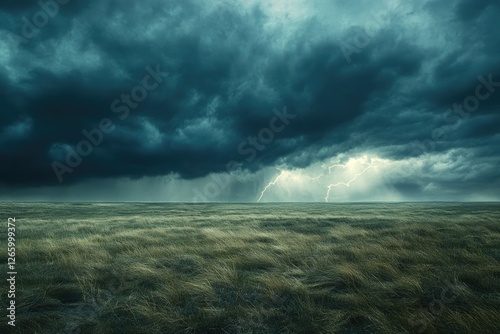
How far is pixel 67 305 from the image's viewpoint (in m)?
5.88

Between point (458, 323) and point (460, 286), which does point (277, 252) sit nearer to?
point (460, 286)

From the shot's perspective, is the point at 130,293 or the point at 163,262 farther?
the point at 163,262

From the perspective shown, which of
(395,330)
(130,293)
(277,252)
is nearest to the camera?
(395,330)

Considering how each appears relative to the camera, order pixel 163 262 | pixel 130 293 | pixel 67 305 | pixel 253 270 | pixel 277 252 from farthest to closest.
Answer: pixel 277 252, pixel 163 262, pixel 253 270, pixel 130 293, pixel 67 305

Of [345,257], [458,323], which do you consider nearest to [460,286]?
[458,323]

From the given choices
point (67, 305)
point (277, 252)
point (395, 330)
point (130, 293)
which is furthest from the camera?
point (277, 252)

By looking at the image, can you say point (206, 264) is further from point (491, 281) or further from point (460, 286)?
point (491, 281)

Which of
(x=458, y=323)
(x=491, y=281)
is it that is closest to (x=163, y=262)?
(x=458, y=323)

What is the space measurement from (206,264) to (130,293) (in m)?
2.75

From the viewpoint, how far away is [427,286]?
21.3ft

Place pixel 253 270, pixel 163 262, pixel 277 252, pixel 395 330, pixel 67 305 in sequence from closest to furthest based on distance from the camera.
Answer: pixel 395 330
pixel 67 305
pixel 253 270
pixel 163 262
pixel 277 252

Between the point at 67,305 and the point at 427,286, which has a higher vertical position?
the point at 427,286

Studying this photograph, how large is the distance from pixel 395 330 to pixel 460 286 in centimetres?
269

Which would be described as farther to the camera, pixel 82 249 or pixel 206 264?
pixel 82 249
